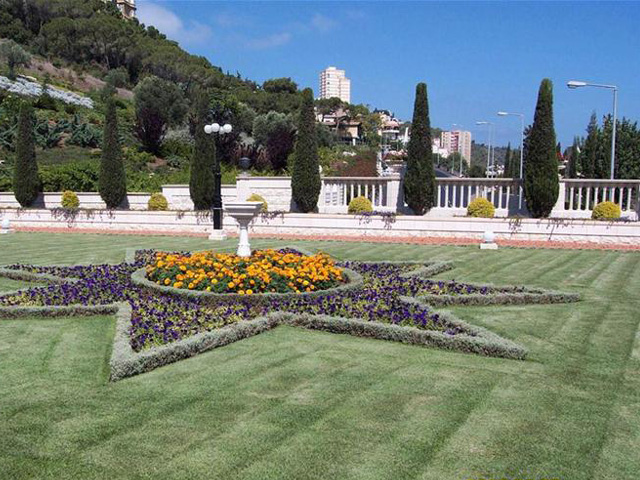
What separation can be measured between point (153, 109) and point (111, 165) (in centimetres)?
2146

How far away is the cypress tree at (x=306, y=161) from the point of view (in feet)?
69.0

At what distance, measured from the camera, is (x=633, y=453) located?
3.83m

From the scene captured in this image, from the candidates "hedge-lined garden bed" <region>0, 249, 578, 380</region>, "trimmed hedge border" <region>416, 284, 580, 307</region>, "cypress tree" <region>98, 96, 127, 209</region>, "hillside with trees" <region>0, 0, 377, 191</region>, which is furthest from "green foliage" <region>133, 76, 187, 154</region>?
"trimmed hedge border" <region>416, 284, 580, 307</region>

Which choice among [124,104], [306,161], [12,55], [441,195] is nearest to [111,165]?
[306,161]

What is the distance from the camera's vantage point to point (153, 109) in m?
43.5

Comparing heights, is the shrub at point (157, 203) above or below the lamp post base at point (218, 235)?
above

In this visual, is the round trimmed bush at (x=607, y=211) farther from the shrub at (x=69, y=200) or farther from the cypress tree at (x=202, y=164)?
the shrub at (x=69, y=200)

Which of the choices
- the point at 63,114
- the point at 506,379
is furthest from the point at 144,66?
the point at 506,379

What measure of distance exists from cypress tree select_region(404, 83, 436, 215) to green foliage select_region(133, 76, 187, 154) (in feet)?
93.7

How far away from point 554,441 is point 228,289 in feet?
16.4

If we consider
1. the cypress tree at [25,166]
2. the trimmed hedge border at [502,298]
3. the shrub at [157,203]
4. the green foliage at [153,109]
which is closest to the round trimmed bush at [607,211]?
the trimmed hedge border at [502,298]

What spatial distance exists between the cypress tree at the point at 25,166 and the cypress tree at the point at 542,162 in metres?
19.8

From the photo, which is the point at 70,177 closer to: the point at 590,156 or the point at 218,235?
the point at 218,235

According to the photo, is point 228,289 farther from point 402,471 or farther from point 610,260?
point 610,260
